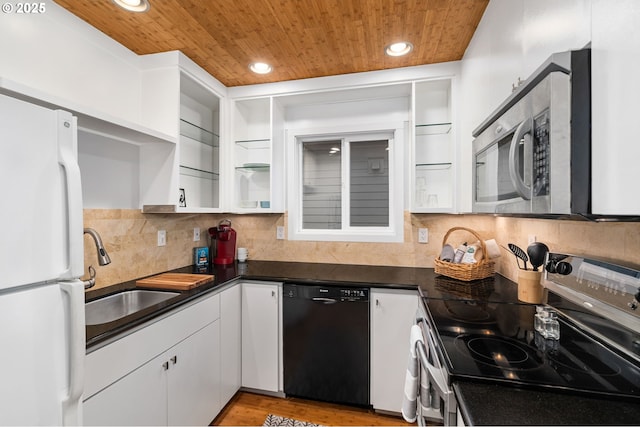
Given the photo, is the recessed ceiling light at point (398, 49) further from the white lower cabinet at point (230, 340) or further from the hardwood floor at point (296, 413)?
the hardwood floor at point (296, 413)

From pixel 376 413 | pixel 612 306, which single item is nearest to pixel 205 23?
pixel 612 306

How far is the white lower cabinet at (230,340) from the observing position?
79.3 inches

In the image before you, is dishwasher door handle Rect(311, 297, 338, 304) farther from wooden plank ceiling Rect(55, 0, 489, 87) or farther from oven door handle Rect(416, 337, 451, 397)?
wooden plank ceiling Rect(55, 0, 489, 87)

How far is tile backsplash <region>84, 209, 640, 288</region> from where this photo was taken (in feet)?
4.08

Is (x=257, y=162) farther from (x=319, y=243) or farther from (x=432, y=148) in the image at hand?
(x=432, y=148)

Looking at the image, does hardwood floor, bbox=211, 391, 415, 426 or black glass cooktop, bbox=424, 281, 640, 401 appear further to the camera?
hardwood floor, bbox=211, 391, 415, 426

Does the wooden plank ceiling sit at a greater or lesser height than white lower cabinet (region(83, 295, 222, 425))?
greater

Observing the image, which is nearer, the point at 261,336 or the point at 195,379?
the point at 195,379

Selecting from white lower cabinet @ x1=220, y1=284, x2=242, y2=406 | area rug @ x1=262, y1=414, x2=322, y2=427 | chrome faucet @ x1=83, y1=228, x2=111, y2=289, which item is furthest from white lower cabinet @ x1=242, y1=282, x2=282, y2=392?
chrome faucet @ x1=83, y1=228, x2=111, y2=289

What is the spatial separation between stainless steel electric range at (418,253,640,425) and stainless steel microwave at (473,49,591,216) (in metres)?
0.40

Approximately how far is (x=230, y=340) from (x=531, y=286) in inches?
72.9

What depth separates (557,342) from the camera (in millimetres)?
1079

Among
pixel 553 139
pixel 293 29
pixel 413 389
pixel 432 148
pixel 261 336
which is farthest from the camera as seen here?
pixel 432 148

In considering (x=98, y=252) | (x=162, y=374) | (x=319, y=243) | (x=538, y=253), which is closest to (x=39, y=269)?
(x=98, y=252)
